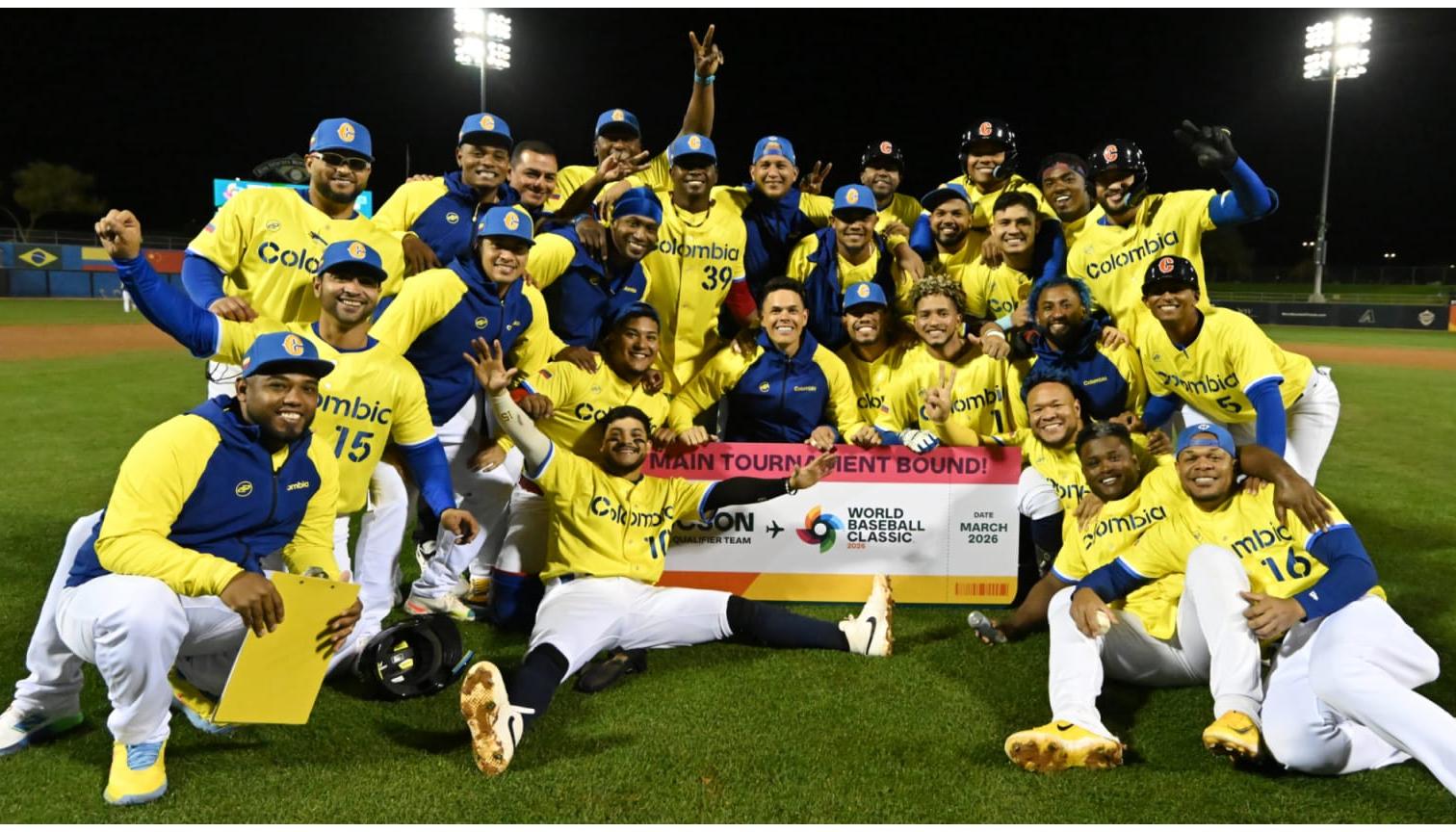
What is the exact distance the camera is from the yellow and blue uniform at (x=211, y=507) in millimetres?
3090

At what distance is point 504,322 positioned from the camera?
17.0ft

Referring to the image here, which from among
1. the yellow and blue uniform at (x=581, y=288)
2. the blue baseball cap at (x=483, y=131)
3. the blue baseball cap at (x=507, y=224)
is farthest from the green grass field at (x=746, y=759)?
the blue baseball cap at (x=483, y=131)

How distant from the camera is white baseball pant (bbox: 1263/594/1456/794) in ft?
9.78

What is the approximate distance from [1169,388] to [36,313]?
35124 mm

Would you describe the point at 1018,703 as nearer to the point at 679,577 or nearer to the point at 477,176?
the point at 679,577

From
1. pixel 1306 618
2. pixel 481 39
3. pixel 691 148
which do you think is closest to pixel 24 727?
pixel 691 148

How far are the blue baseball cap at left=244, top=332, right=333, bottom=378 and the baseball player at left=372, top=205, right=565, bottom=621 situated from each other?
137cm

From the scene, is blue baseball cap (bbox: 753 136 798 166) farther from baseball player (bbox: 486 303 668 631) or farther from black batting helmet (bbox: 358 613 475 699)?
black batting helmet (bbox: 358 613 475 699)

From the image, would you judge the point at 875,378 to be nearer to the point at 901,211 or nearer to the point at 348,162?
the point at 901,211

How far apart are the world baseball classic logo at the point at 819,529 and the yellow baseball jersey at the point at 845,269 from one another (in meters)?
1.62

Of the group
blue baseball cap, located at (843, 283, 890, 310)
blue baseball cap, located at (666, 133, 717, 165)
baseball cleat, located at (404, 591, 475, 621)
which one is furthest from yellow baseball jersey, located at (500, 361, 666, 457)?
blue baseball cap, located at (666, 133, 717, 165)

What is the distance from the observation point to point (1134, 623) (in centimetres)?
405

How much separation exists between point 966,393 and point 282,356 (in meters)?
3.94

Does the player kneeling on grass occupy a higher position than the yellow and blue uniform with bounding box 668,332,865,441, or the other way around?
the yellow and blue uniform with bounding box 668,332,865,441
